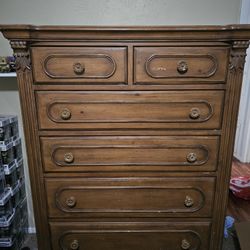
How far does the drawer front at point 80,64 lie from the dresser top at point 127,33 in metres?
0.05

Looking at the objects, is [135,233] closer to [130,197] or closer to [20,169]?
[130,197]

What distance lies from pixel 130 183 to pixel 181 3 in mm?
1069

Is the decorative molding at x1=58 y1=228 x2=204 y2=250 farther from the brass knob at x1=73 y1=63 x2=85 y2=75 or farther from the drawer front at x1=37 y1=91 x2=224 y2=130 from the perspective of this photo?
the brass knob at x1=73 y1=63 x2=85 y2=75

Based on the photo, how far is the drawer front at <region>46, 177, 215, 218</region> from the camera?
1082mm

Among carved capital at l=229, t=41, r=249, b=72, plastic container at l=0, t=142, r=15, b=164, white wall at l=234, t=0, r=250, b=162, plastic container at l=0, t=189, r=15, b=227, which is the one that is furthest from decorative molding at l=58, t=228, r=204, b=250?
white wall at l=234, t=0, r=250, b=162

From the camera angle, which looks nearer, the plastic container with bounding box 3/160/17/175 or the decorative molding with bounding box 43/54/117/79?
the decorative molding with bounding box 43/54/117/79

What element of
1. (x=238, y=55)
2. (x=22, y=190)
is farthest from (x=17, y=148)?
(x=238, y=55)

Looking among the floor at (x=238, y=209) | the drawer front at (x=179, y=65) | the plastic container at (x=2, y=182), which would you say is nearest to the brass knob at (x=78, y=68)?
the drawer front at (x=179, y=65)

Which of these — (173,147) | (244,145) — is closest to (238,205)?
(244,145)

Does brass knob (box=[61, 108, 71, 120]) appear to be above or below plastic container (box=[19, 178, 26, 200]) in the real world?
above

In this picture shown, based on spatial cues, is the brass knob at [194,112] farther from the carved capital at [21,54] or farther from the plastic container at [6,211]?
the plastic container at [6,211]

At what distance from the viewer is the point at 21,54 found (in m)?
0.91

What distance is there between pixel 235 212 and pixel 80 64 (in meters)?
1.95

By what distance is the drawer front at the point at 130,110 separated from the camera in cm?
98
